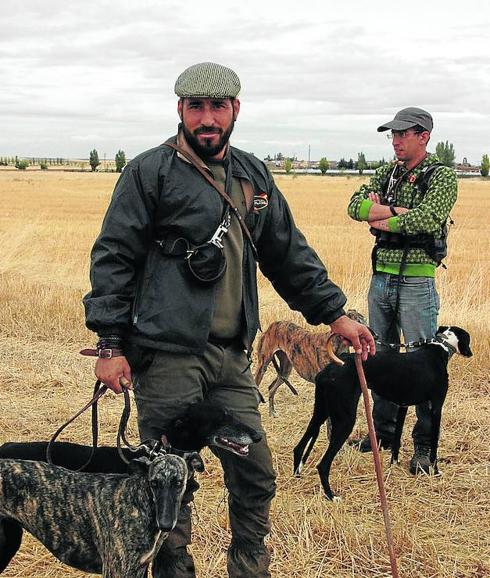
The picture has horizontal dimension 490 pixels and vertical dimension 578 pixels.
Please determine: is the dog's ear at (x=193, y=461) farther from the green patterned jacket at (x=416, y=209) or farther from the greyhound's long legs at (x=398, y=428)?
the green patterned jacket at (x=416, y=209)

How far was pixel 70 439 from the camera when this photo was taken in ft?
21.3

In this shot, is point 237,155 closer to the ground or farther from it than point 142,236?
farther from it

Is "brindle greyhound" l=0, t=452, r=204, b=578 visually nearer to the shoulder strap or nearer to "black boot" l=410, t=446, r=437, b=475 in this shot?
"black boot" l=410, t=446, r=437, b=475

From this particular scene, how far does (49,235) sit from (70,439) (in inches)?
608

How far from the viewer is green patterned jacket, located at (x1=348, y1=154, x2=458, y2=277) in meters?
5.99

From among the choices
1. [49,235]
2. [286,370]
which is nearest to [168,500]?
[286,370]

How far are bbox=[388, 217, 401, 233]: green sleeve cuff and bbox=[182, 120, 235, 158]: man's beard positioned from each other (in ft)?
8.57

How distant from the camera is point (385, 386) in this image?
5.99 metres

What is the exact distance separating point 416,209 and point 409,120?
712 mm

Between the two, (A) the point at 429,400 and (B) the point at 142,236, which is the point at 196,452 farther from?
(A) the point at 429,400

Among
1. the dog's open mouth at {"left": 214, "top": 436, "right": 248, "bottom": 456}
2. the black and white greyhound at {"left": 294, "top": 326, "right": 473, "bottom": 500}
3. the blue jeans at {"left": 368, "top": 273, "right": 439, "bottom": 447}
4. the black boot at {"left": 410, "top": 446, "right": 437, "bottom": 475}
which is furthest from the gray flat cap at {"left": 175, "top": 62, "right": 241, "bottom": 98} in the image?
the black boot at {"left": 410, "top": 446, "right": 437, "bottom": 475}

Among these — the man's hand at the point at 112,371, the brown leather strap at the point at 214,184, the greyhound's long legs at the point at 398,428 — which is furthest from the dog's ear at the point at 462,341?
the man's hand at the point at 112,371

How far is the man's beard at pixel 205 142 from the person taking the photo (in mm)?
3738

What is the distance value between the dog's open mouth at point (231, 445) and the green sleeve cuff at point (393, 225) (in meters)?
3.06
